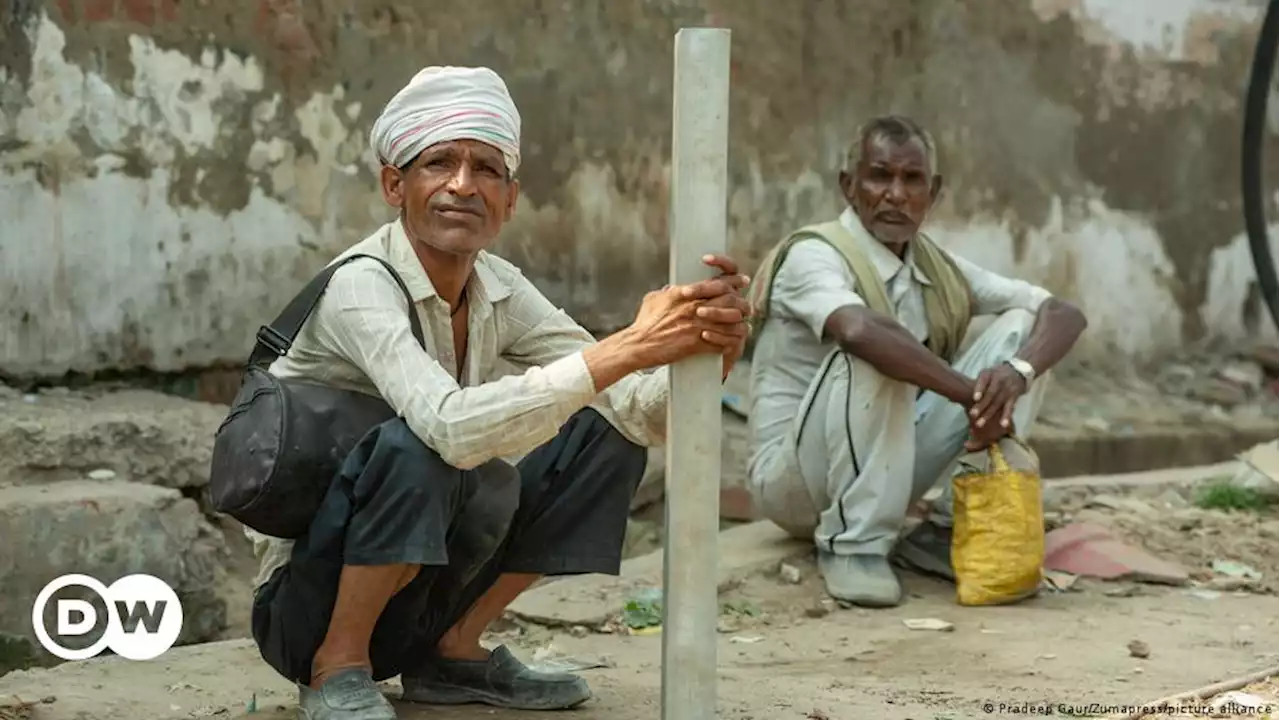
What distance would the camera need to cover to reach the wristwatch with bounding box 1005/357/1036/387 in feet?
15.3

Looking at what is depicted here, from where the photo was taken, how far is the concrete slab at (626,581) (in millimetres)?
4574

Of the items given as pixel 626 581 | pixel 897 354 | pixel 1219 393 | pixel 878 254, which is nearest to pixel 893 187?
pixel 878 254

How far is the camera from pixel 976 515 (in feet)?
15.2

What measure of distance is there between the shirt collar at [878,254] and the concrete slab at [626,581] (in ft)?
2.85

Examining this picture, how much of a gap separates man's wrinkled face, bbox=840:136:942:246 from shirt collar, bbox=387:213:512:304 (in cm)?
178

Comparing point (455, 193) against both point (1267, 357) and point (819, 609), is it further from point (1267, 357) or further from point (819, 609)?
point (1267, 357)

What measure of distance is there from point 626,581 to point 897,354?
3.35 ft

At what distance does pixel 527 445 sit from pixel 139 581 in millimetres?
2089

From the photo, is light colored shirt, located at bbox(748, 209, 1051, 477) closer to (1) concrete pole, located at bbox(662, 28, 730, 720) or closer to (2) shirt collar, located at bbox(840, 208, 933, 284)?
(2) shirt collar, located at bbox(840, 208, 933, 284)

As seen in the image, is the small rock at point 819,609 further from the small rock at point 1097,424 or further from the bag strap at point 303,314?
the small rock at point 1097,424

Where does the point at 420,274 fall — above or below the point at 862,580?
above

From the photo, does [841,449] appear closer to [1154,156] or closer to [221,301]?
[221,301]

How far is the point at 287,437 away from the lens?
3053 mm

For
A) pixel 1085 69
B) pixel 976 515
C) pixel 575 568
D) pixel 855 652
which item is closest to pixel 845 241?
pixel 976 515
